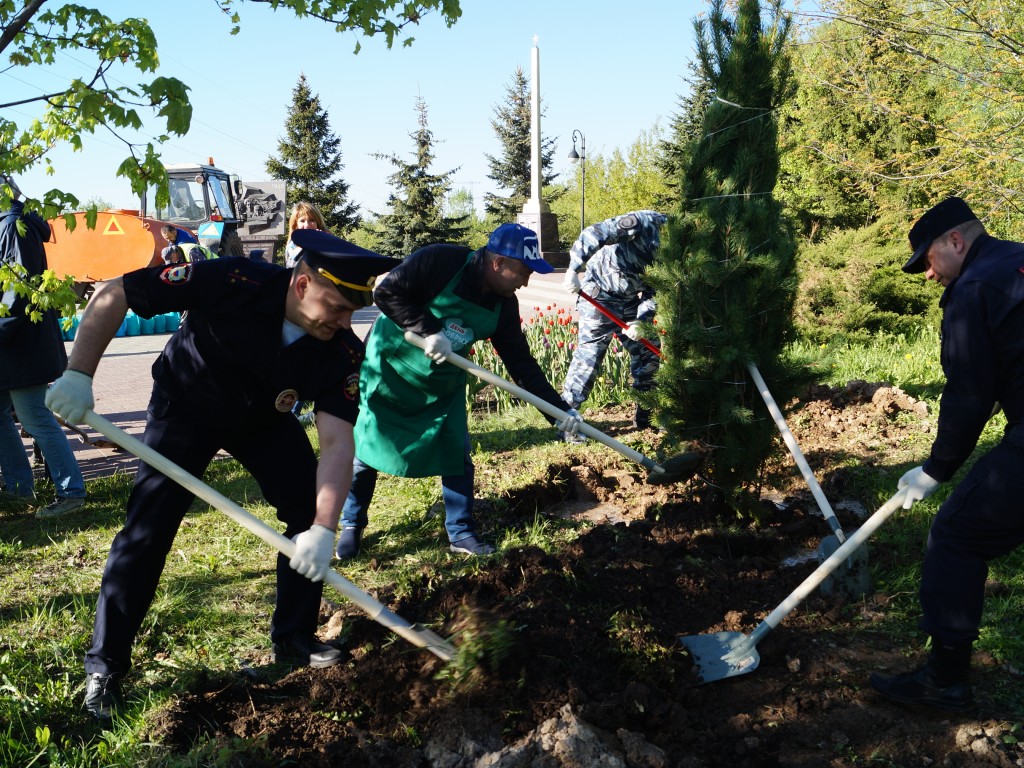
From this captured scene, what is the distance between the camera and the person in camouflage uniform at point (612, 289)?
6246mm

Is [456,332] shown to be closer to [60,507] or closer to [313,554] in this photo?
[313,554]

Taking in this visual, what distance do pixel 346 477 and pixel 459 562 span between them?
150 cm

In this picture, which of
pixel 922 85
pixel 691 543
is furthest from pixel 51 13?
pixel 922 85

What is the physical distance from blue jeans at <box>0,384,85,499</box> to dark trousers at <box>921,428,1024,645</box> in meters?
4.82

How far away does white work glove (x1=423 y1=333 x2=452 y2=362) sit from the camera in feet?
13.5

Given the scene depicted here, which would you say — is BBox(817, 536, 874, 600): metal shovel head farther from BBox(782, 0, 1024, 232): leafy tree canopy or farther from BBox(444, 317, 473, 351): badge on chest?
BBox(782, 0, 1024, 232): leafy tree canopy

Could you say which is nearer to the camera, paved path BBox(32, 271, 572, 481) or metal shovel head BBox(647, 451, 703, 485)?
metal shovel head BBox(647, 451, 703, 485)

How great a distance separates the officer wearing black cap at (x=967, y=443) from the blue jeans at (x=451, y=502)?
7.03 ft

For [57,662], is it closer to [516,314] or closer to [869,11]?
[516,314]

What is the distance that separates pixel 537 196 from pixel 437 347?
2015cm

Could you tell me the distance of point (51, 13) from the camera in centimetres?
315

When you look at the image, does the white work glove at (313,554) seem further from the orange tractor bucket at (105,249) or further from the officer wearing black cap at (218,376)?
the orange tractor bucket at (105,249)

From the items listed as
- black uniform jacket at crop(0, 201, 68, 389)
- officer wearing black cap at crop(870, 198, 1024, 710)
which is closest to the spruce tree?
officer wearing black cap at crop(870, 198, 1024, 710)

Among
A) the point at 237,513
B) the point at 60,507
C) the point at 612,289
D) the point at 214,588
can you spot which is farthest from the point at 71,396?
the point at 612,289
